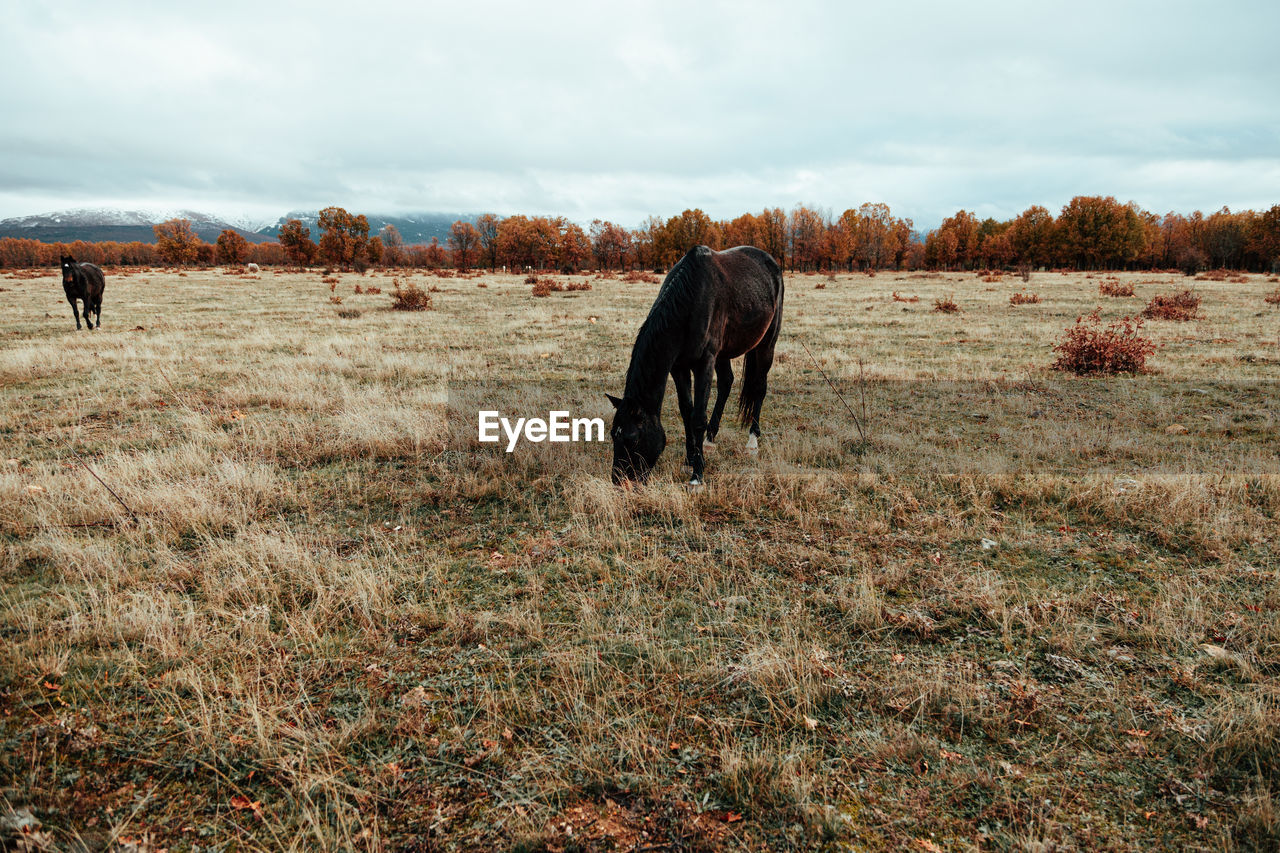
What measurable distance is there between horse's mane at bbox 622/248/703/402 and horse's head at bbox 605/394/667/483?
0.18 metres

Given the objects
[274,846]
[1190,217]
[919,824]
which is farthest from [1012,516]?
[1190,217]

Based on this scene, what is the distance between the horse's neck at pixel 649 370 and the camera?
225 inches

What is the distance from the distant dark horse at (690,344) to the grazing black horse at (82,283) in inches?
745

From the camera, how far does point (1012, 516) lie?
5.29 m

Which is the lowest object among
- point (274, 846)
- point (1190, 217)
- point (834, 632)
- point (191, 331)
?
point (274, 846)

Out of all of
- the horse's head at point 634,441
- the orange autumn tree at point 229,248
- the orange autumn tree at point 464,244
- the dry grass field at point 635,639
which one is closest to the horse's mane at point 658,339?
the horse's head at point 634,441

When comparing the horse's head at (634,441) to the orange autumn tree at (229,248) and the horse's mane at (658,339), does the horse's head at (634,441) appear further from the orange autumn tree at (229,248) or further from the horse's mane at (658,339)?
the orange autumn tree at (229,248)

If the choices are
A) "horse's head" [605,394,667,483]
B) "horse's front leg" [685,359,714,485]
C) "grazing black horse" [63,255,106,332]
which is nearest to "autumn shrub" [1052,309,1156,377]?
"horse's front leg" [685,359,714,485]

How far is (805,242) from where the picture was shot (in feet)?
278

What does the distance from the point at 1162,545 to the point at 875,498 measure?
231 cm

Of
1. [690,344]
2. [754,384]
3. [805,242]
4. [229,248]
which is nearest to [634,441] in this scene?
[690,344]

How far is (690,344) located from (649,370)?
0.69 m

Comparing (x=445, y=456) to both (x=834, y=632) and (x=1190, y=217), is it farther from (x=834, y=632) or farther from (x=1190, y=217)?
(x=1190, y=217)

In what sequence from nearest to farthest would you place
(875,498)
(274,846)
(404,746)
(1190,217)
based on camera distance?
1. (274,846)
2. (404,746)
3. (875,498)
4. (1190,217)
